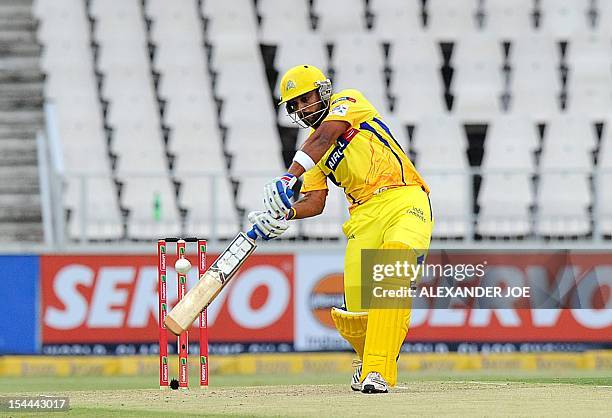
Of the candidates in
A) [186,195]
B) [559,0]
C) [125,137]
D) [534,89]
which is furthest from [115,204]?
[559,0]

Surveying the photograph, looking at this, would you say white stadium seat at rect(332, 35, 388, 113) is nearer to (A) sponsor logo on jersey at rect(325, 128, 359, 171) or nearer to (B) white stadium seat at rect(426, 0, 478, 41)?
(B) white stadium seat at rect(426, 0, 478, 41)

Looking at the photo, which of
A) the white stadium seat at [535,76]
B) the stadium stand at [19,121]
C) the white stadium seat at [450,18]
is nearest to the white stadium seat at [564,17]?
the white stadium seat at [535,76]

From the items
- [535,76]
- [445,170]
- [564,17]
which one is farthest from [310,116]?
[564,17]

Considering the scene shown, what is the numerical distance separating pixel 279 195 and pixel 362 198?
74cm

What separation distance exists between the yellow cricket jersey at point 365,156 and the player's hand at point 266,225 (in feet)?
1.93

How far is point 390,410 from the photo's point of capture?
7.09 metres

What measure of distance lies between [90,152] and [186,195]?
2132 millimetres

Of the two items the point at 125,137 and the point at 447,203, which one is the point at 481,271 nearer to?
the point at 447,203

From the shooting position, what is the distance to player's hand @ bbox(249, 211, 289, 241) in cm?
802

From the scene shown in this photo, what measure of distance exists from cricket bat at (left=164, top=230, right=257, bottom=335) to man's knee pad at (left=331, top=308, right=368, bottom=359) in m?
0.81

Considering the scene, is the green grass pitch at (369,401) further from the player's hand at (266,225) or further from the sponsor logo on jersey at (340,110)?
the sponsor logo on jersey at (340,110)

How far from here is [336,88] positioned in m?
16.8

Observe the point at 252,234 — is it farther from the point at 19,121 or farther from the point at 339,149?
the point at 19,121

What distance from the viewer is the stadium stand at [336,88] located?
1443 centimetres
